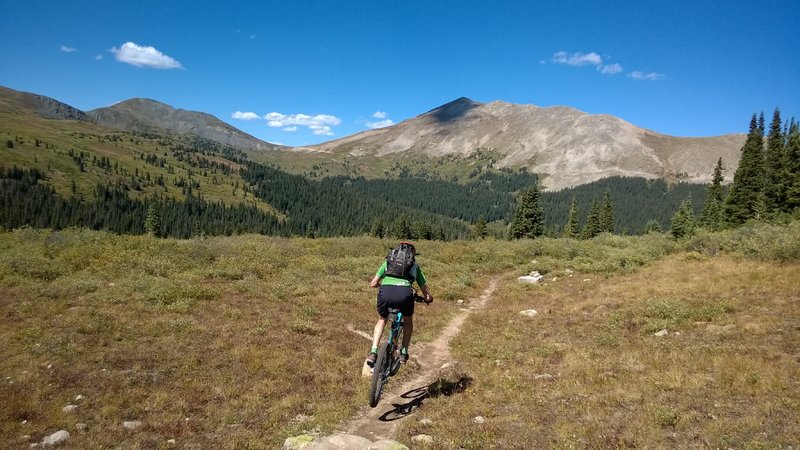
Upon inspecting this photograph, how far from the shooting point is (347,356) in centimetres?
1438

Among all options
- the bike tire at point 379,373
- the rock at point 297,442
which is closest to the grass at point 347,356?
the rock at point 297,442

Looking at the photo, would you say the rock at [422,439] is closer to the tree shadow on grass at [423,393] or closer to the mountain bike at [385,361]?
the tree shadow on grass at [423,393]

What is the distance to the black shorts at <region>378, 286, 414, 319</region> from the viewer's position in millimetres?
9820

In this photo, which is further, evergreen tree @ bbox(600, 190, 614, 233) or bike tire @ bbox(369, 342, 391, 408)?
evergreen tree @ bbox(600, 190, 614, 233)

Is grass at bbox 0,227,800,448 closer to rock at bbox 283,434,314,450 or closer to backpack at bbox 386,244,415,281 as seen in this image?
rock at bbox 283,434,314,450

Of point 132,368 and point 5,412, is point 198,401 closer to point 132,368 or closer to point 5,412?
point 132,368

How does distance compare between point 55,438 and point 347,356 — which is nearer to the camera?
point 55,438

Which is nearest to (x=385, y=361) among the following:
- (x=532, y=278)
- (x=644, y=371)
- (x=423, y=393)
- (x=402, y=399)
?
(x=402, y=399)

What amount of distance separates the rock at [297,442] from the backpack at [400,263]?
12.7 ft

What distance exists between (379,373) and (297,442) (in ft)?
8.02

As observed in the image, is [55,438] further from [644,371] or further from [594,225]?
[594,225]

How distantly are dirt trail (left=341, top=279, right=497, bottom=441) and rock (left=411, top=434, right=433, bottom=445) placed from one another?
76 centimetres

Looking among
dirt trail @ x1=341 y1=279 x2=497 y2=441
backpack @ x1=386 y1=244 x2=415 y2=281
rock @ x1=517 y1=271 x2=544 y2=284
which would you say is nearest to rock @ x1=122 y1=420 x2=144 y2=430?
dirt trail @ x1=341 y1=279 x2=497 y2=441

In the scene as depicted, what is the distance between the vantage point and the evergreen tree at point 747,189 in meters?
64.6
